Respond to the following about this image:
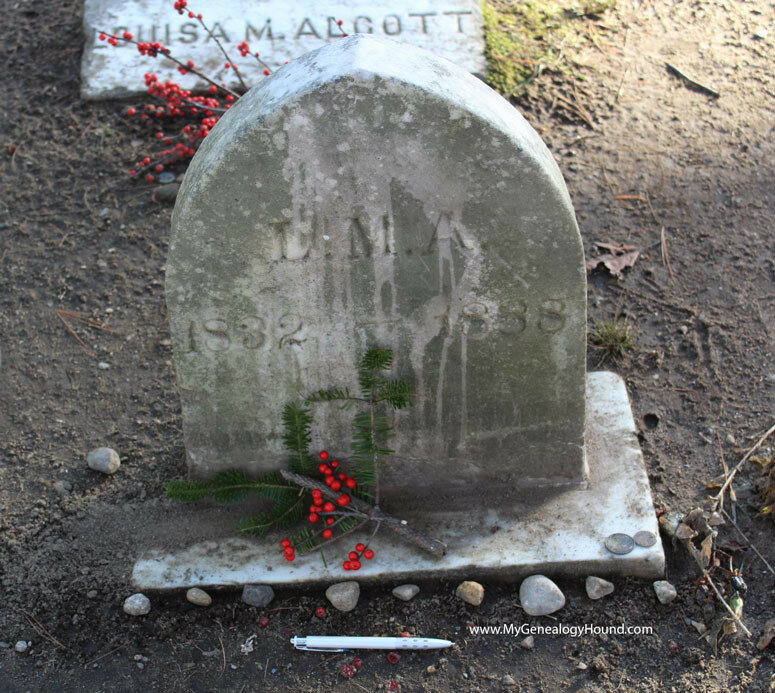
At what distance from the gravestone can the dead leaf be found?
1.05 metres

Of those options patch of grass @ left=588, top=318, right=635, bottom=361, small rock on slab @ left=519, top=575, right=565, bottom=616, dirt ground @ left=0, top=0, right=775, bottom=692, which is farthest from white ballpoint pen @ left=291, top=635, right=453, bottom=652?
patch of grass @ left=588, top=318, right=635, bottom=361

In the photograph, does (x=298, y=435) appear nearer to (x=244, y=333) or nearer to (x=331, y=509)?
(x=331, y=509)

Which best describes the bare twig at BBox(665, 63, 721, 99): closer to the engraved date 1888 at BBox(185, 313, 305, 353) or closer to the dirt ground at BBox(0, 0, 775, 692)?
the dirt ground at BBox(0, 0, 775, 692)

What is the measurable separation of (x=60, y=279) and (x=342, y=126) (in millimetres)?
2217

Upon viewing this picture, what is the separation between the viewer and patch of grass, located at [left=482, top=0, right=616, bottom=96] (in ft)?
16.3

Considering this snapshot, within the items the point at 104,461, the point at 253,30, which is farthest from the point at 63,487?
the point at 253,30

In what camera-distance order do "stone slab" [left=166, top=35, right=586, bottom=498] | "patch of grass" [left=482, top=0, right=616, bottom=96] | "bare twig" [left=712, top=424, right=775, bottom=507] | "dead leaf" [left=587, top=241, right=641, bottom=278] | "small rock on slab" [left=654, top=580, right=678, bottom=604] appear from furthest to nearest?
"patch of grass" [left=482, top=0, right=616, bottom=96] → "dead leaf" [left=587, top=241, right=641, bottom=278] → "bare twig" [left=712, top=424, right=775, bottom=507] → "small rock on slab" [left=654, top=580, right=678, bottom=604] → "stone slab" [left=166, top=35, right=586, bottom=498]

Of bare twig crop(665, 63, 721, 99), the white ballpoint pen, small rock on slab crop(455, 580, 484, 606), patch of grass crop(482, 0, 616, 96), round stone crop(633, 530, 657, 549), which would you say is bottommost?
the white ballpoint pen

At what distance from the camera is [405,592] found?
9.44ft

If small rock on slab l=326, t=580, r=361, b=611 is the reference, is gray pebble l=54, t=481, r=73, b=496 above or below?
above

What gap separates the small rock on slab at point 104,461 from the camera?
335 cm

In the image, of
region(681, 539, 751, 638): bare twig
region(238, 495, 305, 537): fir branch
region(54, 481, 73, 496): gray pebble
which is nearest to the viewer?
region(681, 539, 751, 638): bare twig

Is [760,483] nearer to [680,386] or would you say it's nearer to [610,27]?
[680,386]

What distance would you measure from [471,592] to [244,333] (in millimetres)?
981
